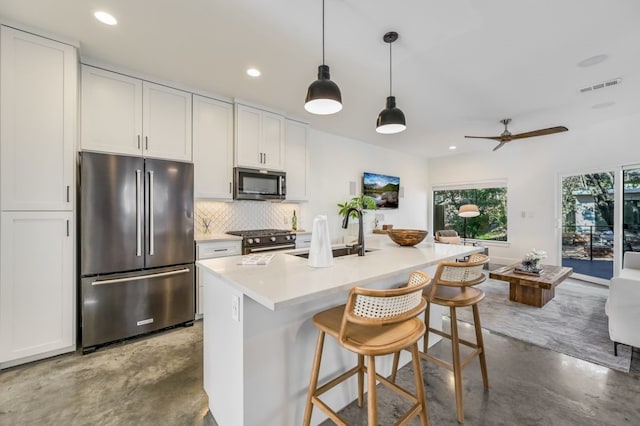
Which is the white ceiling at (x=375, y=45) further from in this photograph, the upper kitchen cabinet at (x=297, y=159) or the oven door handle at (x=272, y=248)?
the oven door handle at (x=272, y=248)

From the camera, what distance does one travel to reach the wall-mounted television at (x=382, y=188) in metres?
5.84

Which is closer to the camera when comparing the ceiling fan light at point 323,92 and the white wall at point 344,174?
the ceiling fan light at point 323,92

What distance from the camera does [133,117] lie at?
2.89 metres

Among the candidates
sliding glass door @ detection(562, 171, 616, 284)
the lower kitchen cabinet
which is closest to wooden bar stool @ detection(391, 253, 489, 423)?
the lower kitchen cabinet

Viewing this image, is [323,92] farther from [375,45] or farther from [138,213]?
[138,213]

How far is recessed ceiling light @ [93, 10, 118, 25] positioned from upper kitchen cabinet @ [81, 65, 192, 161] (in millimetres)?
737

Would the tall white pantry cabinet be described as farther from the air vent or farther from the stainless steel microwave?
the air vent

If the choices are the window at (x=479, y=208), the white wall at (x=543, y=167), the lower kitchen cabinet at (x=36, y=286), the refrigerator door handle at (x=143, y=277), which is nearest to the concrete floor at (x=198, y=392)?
the lower kitchen cabinet at (x=36, y=286)

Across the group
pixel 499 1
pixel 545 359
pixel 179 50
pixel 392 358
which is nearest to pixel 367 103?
pixel 499 1

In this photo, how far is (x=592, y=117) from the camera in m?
4.35

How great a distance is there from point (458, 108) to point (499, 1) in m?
2.12

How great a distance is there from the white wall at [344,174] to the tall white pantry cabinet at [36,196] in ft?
9.83

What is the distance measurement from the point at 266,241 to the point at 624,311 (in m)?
3.48

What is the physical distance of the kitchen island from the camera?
1.34 m
